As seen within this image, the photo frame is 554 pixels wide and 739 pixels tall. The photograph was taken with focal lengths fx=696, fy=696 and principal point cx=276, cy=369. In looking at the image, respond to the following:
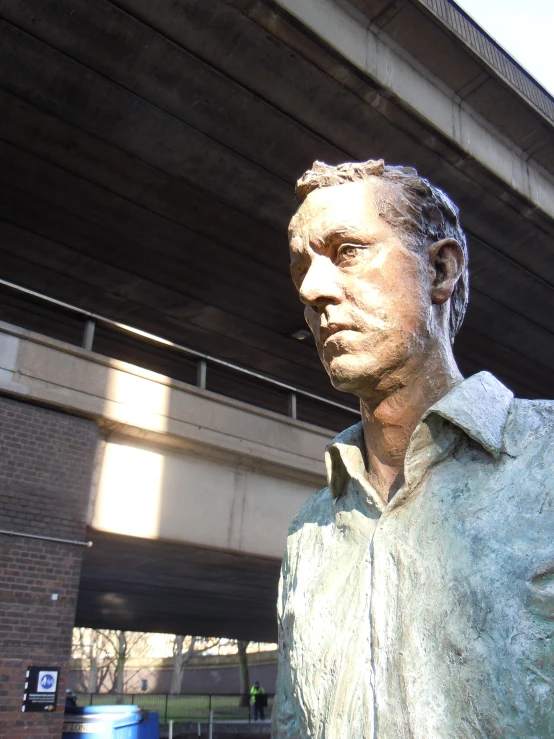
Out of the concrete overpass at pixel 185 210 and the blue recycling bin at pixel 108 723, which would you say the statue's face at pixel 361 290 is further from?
the blue recycling bin at pixel 108 723

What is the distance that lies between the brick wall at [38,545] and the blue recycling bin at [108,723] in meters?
0.89

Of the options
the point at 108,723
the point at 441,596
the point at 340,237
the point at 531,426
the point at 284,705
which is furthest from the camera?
the point at 108,723

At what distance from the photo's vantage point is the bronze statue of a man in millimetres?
1287

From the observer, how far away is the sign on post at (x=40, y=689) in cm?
745

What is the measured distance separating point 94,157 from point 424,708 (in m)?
9.05

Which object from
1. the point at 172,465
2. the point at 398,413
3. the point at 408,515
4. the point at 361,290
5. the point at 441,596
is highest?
the point at 172,465

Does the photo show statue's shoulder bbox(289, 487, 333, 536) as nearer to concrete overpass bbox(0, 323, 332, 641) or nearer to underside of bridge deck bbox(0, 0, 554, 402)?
underside of bridge deck bbox(0, 0, 554, 402)

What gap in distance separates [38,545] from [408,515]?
291 inches

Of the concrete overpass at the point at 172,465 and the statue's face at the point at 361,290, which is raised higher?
the concrete overpass at the point at 172,465

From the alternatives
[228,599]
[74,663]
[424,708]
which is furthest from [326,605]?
[74,663]

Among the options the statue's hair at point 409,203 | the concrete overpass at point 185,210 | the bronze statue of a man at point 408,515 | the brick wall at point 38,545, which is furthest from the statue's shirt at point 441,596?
the concrete overpass at point 185,210

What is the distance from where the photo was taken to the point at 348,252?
1.88 m

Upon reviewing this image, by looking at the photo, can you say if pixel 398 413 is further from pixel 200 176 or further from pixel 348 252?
pixel 200 176

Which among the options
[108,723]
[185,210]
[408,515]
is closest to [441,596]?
[408,515]
